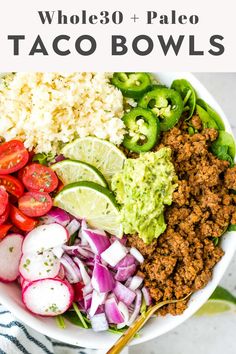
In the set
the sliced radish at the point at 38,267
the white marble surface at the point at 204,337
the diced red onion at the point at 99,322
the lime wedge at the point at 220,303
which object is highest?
the sliced radish at the point at 38,267

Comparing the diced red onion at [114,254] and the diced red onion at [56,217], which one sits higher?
the diced red onion at [56,217]

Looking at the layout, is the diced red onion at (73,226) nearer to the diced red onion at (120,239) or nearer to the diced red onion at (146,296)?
the diced red onion at (120,239)

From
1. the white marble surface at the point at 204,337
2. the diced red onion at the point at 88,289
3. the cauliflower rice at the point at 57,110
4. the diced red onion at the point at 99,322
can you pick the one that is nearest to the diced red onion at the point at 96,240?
the diced red onion at the point at 88,289

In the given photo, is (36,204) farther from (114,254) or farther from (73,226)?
(114,254)

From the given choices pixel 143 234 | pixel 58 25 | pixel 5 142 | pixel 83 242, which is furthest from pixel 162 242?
pixel 58 25

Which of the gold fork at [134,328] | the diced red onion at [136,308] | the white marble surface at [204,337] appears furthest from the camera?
the white marble surface at [204,337]

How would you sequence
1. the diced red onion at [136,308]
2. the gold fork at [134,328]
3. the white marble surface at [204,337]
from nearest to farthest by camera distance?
1. the gold fork at [134,328]
2. the diced red onion at [136,308]
3. the white marble surface at [204,337]
